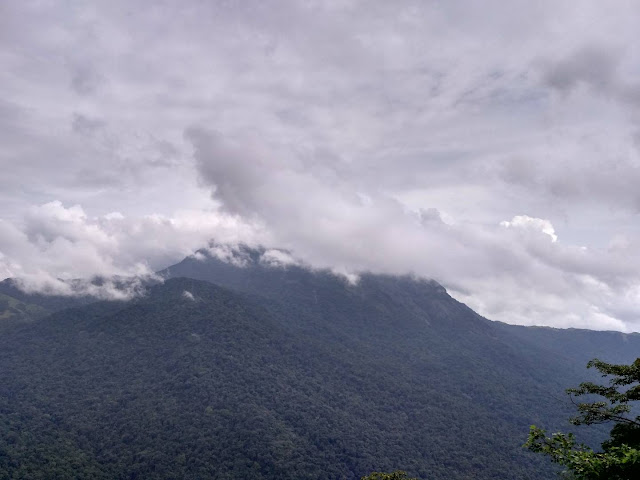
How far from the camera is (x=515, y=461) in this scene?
7682 inches

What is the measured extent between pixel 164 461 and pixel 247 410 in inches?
1866

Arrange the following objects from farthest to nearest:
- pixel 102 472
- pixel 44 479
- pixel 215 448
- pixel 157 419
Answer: pixel 157 419
pixel 215 448
pixel 102 472
pixel 44 479

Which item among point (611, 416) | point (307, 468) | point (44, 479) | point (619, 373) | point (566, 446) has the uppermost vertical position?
point (619, 373)

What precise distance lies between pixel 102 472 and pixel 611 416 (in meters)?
158

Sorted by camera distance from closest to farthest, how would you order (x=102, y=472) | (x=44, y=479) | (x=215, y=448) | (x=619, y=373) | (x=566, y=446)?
(x=566, y=446) < (x=619, y=373) < (x=44, y=479) < (x=102, y=472) < (x=215, y=448)

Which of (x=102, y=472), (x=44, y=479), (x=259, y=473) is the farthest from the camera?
(x=259, y=473)

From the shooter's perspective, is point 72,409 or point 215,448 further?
point 72,409

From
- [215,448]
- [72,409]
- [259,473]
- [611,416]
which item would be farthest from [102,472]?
[611,416]

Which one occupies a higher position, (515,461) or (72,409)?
(515,461)

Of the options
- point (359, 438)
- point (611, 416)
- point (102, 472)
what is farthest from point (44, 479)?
point (611, 416)

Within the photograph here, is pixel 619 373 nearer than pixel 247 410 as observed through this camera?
Yes

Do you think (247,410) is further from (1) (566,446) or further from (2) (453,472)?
(1) (566,446)

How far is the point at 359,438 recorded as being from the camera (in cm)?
19212

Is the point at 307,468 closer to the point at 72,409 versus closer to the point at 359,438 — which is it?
the point at 359,438
